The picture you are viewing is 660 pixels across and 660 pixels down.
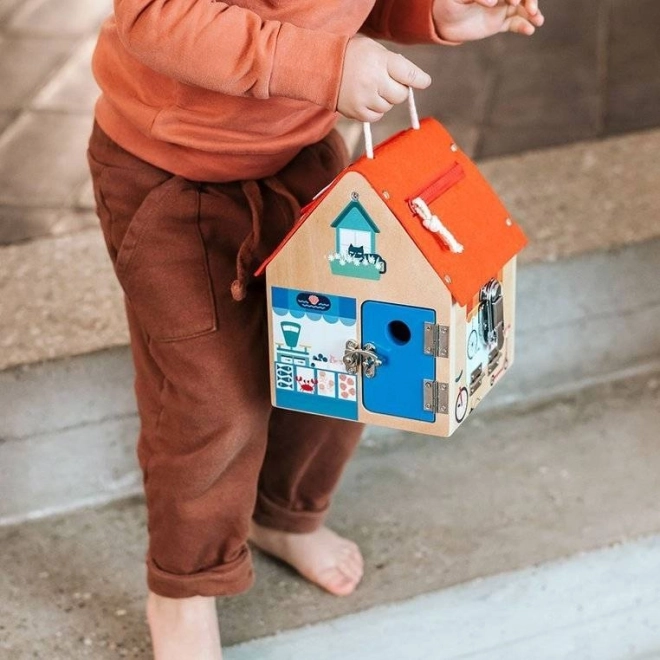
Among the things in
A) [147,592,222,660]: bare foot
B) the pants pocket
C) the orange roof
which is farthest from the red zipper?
[147,592,222,660]: bare foot

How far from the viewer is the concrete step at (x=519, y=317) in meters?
1.42

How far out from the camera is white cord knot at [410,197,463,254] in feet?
3.16

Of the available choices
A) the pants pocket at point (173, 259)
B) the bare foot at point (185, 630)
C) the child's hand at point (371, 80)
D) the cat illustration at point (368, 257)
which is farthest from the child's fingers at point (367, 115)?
the bare foot at point (185, 630)

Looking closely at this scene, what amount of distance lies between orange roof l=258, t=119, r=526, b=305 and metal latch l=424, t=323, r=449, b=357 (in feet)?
0.10

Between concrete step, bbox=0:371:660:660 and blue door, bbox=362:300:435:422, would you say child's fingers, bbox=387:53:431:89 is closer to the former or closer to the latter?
blue door, bbox=362:300:435:422

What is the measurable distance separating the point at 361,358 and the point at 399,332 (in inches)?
1.6

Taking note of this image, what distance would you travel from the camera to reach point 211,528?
117 cm

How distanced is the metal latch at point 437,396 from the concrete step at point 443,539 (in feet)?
1.31

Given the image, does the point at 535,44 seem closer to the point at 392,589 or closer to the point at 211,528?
the point at 392,589

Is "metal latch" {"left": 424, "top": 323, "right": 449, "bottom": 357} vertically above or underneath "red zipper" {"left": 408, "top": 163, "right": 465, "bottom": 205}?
underneath

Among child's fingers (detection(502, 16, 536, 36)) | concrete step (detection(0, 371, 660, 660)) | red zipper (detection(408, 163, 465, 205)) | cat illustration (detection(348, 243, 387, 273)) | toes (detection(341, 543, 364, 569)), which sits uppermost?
child's fingers (detection(502, 16, 536, 36))

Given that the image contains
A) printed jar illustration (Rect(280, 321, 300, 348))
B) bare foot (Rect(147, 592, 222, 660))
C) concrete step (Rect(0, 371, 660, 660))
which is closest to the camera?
printed jar illustration (Rect(280, 321, 300, 348))

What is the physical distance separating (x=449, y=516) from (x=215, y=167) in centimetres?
60

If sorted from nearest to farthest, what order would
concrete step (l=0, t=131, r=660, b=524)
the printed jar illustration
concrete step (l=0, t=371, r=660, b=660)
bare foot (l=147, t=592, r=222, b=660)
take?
the printed jar illustration, bare foot (l=147, t=592, r=222, b=660), concrete step (l=0, t=371, r=660, b=660), concrete step (l=0, t=131, r=660, b=524)
